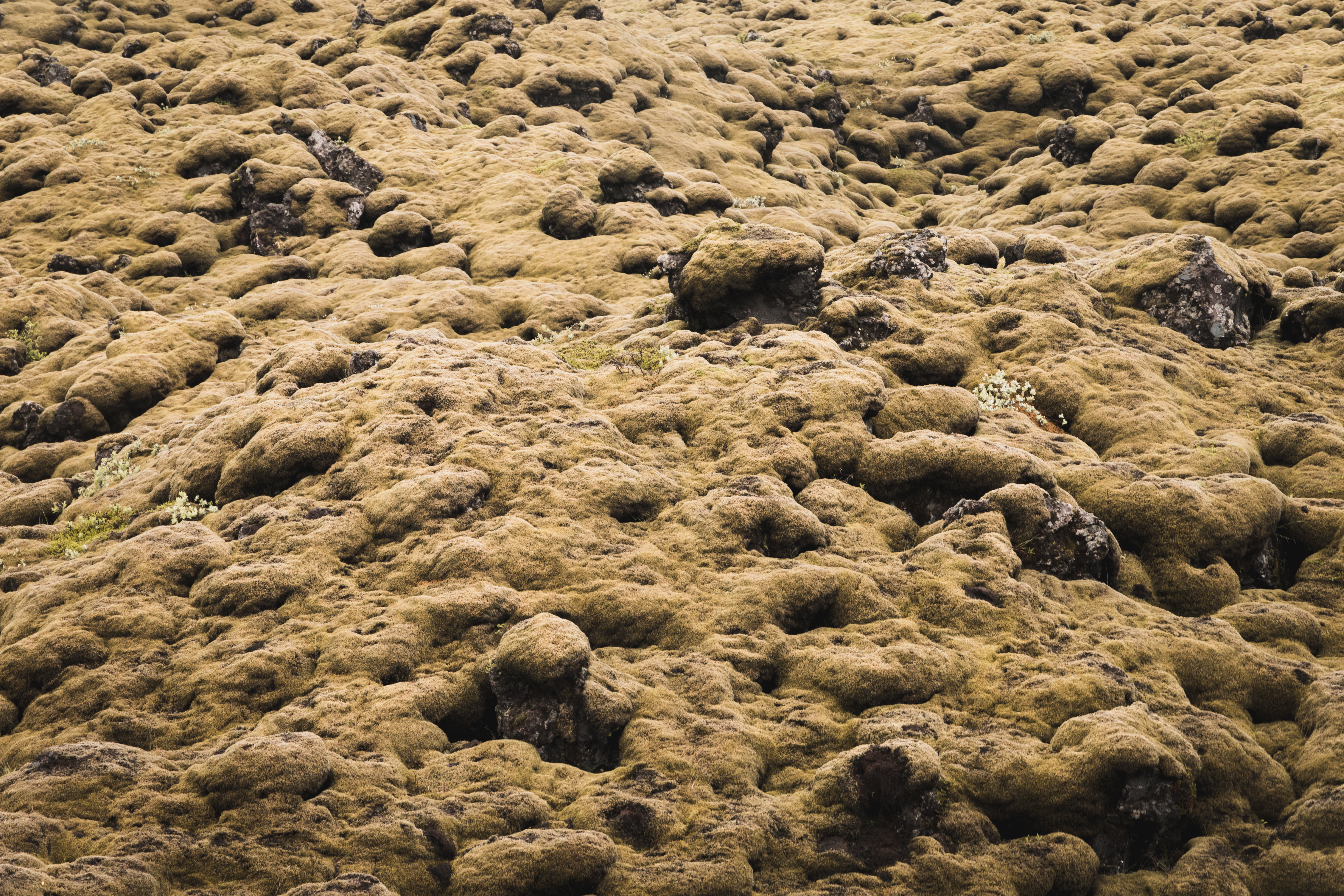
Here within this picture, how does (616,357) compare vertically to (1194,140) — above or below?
below

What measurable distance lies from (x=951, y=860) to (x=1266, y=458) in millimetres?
12580

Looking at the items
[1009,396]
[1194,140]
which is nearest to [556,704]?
[1009,396]

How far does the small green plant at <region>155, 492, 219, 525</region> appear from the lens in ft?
51.6

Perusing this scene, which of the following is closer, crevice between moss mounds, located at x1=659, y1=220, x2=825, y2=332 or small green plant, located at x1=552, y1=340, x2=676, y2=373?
small green plant, located at x1=552, y1=340, x2=676, y2=373

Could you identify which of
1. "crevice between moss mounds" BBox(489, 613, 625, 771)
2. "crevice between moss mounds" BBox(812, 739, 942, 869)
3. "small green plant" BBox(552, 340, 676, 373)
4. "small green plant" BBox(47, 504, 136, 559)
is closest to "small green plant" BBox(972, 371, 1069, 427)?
"small green plant" BBox(552, 340, 676, 373)

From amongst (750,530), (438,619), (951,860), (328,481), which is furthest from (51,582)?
(951,860)

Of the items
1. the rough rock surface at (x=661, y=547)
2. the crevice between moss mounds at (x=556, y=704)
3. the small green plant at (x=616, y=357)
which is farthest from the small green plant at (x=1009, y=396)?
the crevice between moss mounds at (x=556, y=704)

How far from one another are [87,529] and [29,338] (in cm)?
1405

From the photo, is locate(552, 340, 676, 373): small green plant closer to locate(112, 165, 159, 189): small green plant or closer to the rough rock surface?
the rough rock surface

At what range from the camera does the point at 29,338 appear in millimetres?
26750

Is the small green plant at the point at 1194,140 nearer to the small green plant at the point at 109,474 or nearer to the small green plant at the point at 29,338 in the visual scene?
the small green plant at the point at 109,474

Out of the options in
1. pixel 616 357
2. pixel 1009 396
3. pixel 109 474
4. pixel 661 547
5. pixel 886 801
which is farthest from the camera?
pixel 616 357

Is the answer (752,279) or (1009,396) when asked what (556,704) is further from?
(752,279)

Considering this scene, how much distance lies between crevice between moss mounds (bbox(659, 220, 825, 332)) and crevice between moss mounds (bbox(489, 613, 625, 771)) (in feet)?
39.2
